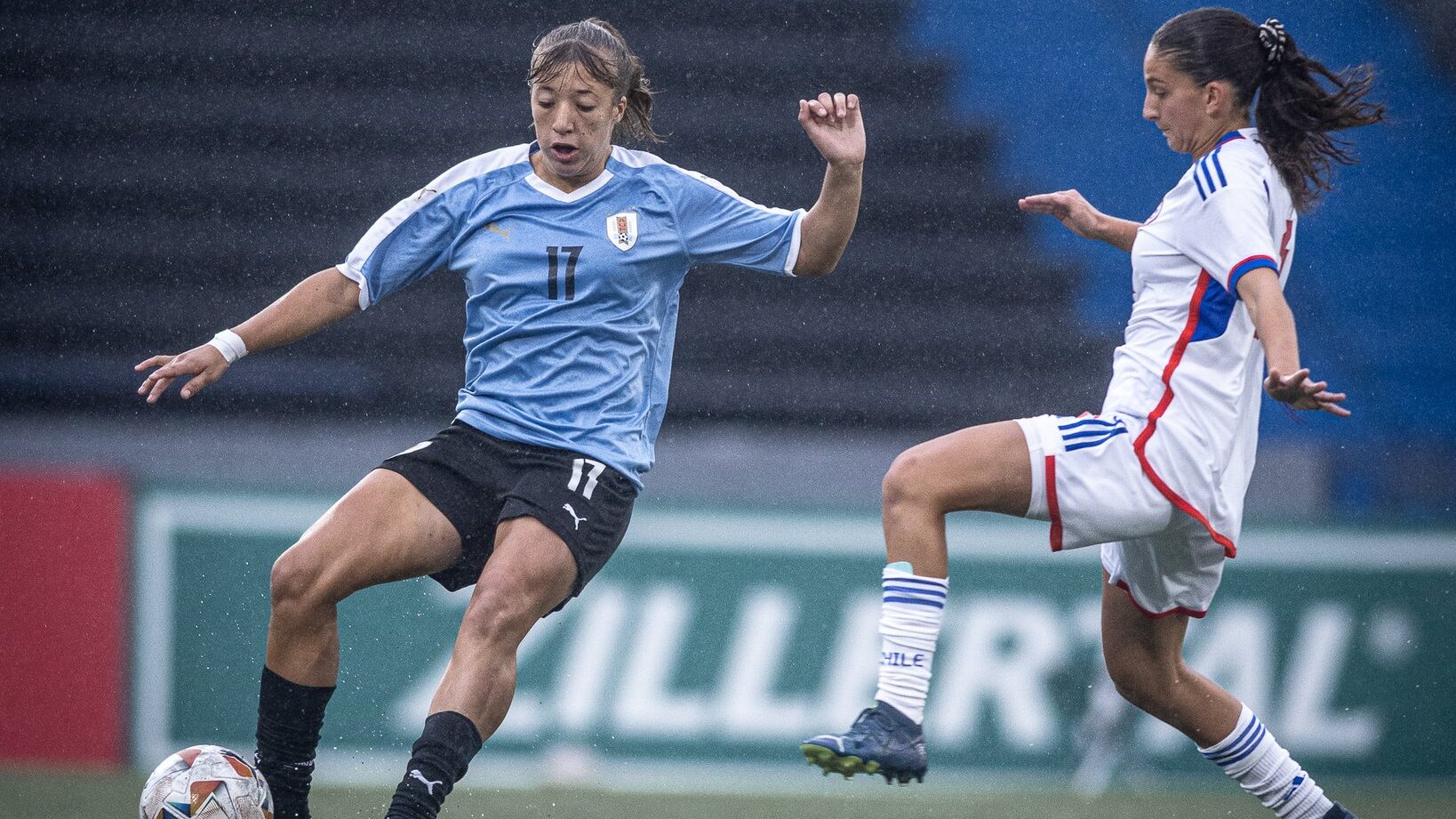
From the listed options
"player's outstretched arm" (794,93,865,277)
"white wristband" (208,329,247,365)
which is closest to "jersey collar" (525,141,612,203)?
"player's outstretched arm" (794,93,865,277)

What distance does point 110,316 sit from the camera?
6.53 m

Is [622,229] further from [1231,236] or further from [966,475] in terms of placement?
[1231,236]

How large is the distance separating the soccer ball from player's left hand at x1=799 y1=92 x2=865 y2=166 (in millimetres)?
1734

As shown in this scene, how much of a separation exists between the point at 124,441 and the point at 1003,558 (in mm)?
2833

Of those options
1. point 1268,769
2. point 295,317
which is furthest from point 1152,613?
point 295,317

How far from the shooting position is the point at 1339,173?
275 inches

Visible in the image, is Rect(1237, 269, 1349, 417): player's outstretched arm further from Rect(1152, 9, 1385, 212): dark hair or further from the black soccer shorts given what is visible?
the black soccer shorts

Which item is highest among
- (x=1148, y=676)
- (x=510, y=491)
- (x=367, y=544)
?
(x=510, y=491)

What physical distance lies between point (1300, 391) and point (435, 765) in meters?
1.67

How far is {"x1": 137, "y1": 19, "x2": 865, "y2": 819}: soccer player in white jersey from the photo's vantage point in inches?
131

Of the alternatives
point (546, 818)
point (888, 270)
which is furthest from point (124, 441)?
point (888, 270)

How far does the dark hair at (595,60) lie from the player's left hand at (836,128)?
42 cm

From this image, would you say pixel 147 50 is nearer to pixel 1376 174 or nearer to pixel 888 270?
pixel 888 270

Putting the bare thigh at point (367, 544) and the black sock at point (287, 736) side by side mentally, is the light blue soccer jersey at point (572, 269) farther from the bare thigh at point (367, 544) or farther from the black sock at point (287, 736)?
the black sock at point (287, 736)
